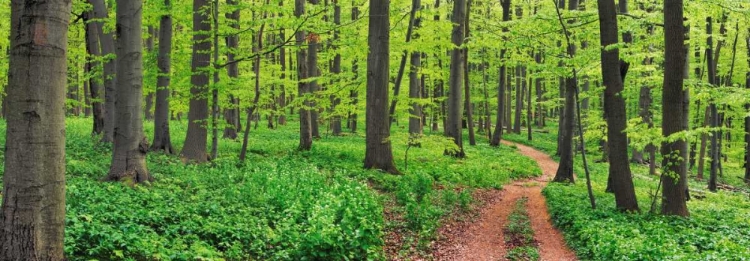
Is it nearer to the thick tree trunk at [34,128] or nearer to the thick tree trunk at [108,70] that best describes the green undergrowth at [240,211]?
the thick tree trunk at [108,70]

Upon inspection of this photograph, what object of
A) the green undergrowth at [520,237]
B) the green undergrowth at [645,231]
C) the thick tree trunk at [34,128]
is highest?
the thick tree trunk at [34,128]

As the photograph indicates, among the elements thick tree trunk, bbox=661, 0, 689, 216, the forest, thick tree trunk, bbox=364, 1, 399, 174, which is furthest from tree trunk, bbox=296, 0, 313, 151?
thick tree trunk, bbox=661, 0, 689, 216

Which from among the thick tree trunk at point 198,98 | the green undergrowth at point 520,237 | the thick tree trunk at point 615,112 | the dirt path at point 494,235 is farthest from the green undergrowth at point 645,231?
the thick tree trunk at point 198,98

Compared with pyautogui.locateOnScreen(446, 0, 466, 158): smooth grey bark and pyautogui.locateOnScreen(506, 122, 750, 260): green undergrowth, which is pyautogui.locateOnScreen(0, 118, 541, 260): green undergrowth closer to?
pyautogui.locateOnScreen(506, 122, 750, 260): green undergrowth

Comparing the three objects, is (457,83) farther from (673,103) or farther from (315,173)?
(673,103)

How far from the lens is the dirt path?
917 cm

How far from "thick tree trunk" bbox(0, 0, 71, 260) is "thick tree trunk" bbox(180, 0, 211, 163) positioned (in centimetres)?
906

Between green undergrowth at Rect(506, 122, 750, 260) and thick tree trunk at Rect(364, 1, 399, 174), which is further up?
thick tree trunk at Rect(364, 1, 399, 174)

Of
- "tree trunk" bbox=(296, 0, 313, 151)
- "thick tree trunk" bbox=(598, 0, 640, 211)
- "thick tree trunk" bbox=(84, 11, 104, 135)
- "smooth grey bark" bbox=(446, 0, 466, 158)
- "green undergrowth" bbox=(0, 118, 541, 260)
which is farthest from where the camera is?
"smooth grey bark" bbox=(446, 0, 466, 158)

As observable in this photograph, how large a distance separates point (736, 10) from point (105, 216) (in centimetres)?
1475

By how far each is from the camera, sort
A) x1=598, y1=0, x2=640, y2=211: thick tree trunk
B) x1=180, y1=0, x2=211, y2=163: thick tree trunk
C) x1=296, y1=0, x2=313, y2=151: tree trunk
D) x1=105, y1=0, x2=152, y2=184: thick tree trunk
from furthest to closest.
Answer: x1=296, y1=0, x2=313, y2=151: tree trunk, x1=180, y1=0, x2=211, y2=163: thick tree trunk, x1=598, y1=0, x2=640, y2=211: thick tree trunk, x1=105, y1=0, x2=152, y2=184: thick tree trunk

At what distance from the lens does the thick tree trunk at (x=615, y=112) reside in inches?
457

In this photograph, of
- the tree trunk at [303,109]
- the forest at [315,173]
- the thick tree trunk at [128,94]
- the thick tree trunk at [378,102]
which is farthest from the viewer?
the tree trunk at [303,109]

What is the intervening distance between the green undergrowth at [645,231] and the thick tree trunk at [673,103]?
0.57 meters
